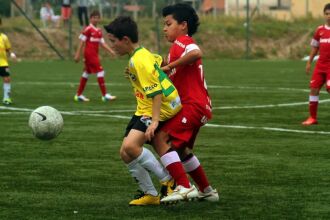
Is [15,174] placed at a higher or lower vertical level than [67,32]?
higher

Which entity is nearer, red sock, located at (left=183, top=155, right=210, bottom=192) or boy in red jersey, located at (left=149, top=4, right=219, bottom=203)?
boy in red jersey, located at (left=149, top=4, right=219, bottom=203)

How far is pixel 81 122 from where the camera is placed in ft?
58.3

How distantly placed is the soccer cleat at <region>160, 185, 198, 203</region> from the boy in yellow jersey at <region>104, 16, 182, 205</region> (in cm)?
24

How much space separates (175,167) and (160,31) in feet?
144

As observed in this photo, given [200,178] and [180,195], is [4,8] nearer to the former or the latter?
[200,178]

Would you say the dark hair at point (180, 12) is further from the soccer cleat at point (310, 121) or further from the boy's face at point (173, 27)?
the soccer cleat at point (310, 121)

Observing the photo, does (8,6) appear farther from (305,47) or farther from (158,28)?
(305,47)

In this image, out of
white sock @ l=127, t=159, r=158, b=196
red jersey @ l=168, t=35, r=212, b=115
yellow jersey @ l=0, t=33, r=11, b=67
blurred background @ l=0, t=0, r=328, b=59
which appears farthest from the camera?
blurred background @ l=0, t=0, r=328, b=59

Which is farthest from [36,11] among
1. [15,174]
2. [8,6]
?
[15,174]

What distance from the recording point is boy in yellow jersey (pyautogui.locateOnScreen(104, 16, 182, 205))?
351 inches

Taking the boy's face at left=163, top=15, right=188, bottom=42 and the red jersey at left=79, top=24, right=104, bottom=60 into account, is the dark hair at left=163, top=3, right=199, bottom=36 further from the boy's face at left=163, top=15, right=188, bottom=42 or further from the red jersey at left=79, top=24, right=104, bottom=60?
the red jersey at left=79, top=24, right=104, bottom=60

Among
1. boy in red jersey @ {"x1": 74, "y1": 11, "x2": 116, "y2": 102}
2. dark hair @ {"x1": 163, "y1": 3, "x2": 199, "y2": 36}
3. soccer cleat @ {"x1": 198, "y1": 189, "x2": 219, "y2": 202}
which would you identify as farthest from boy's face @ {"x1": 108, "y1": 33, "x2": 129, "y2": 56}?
boy in red jersey @ {"x1": 74, "y1": 11, "x2": 116, "y2": 102}

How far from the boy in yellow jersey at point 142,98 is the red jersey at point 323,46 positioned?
872 centimetres

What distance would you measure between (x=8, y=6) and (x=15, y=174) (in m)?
44.7
